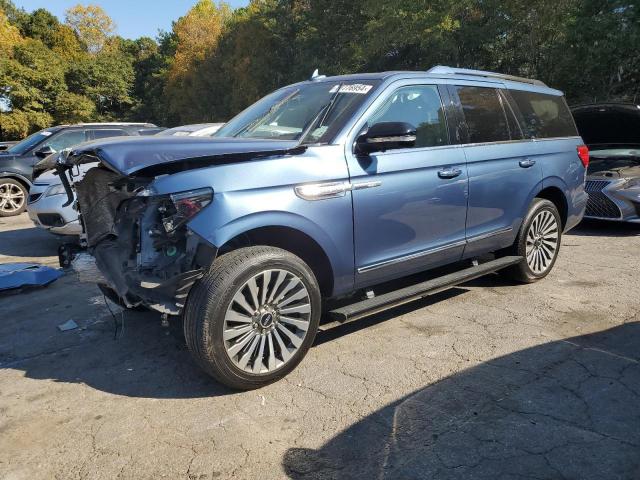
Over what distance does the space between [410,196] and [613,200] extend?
17.2ft

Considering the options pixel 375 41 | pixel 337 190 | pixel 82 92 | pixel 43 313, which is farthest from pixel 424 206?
pixel 82 92

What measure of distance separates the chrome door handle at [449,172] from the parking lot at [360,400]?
1.22 metres

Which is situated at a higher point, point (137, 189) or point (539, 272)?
point (137, 189)

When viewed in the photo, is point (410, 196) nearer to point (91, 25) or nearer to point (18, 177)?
point (18, 177)

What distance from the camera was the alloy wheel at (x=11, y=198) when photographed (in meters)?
11.1

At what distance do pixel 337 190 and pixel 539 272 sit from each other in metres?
2.91

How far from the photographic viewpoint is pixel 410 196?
399 centimetres

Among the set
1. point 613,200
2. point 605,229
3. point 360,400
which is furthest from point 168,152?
point 605,229

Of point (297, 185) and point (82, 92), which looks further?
point (82, 92)

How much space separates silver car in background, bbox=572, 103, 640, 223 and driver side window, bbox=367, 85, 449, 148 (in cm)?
473

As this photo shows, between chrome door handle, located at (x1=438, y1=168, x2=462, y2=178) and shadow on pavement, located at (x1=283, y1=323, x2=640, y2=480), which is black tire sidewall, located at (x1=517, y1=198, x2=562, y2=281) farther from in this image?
shadow on pavement, located at (x1=283, y1=323, x2=640, y2=480)

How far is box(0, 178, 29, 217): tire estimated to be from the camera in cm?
1104

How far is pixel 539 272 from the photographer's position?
5469 mm

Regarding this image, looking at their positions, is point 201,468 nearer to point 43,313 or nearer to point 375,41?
point 43,313
